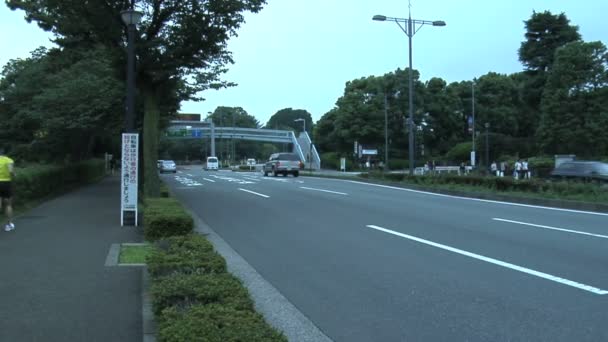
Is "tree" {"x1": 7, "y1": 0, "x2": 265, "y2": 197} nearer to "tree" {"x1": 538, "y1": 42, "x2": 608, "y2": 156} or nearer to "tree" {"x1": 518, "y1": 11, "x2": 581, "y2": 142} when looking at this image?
"tree" {"x1": 538, "y1": 42, "x2": 608, "y2": 156}

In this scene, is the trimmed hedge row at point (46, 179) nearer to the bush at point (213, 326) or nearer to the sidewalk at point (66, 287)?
the sidewalk at point (66, 287)

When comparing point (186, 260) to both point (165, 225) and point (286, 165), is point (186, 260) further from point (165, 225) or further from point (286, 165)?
point (286, 165)

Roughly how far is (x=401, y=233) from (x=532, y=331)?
6.34 metres

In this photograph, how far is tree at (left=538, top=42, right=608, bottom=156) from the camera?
48.1 metres

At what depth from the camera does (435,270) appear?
307 inches

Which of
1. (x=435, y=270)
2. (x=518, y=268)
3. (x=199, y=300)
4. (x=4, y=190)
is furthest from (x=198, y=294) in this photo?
(x=4, y=190)

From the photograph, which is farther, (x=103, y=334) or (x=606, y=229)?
(x=606, y=229)

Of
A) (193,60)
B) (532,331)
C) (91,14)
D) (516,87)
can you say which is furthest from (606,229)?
(516,87)

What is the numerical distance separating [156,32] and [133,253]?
966 cm

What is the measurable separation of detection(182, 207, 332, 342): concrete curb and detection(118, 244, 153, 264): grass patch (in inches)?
51.7

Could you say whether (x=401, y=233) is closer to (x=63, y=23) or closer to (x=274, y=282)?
(x=274, y=282)

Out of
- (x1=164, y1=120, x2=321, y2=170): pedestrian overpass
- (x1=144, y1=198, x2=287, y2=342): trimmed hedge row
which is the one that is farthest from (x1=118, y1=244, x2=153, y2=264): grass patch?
(x1=164, y1=120, x2=321, y2=170): pedestrian overpass

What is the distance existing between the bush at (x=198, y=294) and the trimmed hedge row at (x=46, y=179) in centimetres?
1362

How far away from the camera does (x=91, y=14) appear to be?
1566 centimetres
